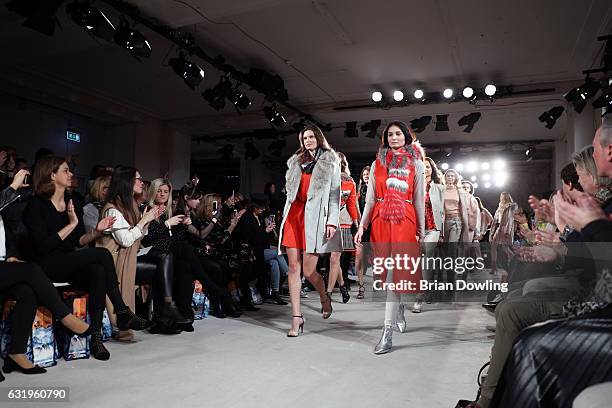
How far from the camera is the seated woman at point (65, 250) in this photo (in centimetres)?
275

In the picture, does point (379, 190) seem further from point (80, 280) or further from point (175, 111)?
point (175, 111)

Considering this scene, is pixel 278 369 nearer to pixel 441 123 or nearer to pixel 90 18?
pixel 90 18

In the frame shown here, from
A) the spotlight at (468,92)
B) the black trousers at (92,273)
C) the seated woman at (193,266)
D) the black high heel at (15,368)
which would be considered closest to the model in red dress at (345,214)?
the seated woman at (193,266)

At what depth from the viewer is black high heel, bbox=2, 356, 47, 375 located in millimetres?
2459

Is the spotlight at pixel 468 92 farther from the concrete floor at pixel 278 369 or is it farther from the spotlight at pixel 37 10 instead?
the spotlight at pixel 37 10

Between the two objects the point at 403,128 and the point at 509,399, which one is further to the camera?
the point at 403,128

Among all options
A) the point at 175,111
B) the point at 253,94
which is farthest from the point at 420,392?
the point at 175,111

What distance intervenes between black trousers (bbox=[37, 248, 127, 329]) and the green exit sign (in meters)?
7.55

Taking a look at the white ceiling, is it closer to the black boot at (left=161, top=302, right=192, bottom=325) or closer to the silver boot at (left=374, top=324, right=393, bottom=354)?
the black boot at (left=161, top=302, right=192, bottom=325)

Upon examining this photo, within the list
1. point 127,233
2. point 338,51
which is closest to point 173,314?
point 127,233

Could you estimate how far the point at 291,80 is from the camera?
8016 millimetres

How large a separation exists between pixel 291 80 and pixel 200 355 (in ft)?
19.5

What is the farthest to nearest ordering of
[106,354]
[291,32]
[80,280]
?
[291,32] < [80,280] < [106,354]

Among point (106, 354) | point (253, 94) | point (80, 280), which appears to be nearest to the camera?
point (106, 354)
